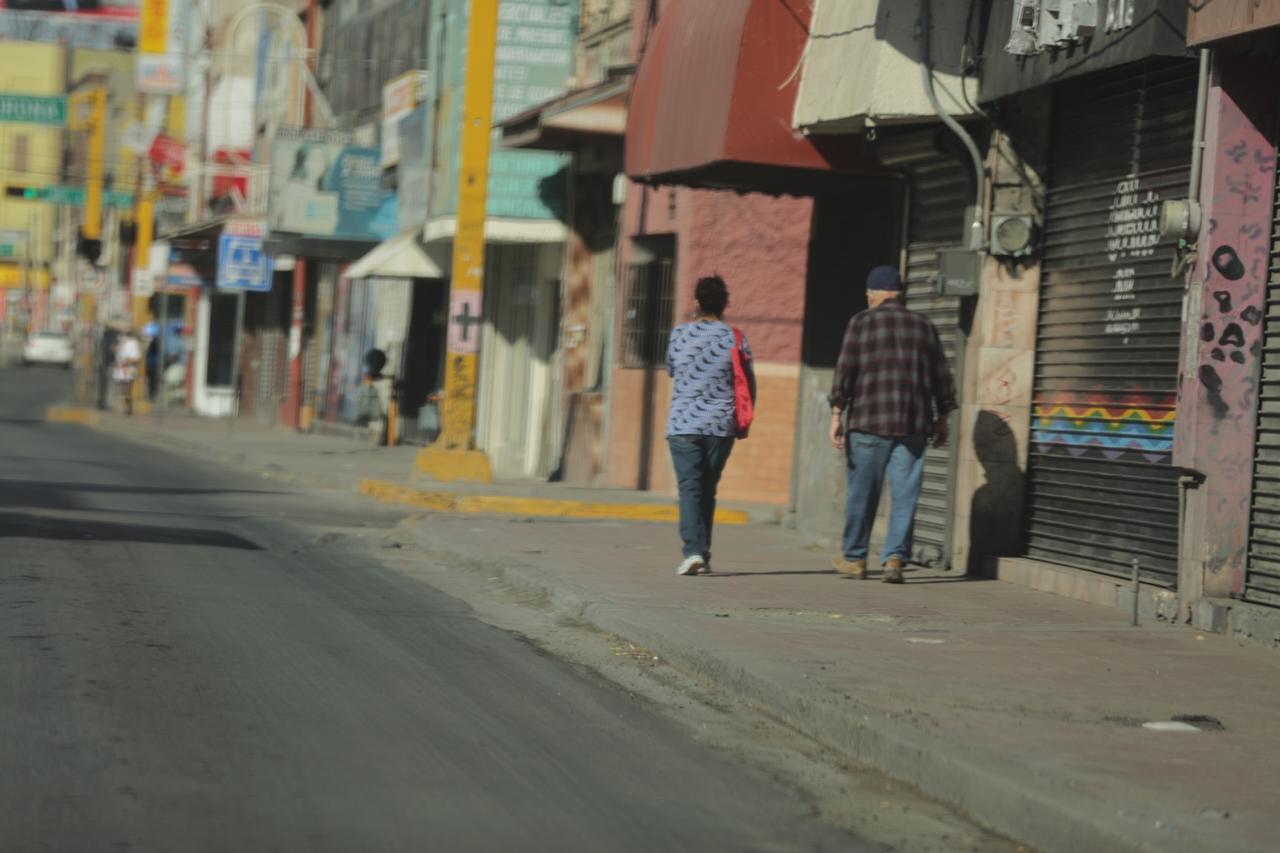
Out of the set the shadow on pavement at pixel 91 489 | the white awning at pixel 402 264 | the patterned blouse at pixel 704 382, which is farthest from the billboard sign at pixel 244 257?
the patterned blouse at pixel 704 382

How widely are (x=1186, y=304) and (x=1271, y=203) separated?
2.15ft

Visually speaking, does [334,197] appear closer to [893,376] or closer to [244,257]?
[244,257]

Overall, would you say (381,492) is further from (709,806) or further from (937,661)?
(709,806)

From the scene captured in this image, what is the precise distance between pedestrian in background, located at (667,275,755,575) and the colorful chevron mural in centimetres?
187

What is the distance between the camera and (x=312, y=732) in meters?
6.54

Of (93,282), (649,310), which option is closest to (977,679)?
(649,310)

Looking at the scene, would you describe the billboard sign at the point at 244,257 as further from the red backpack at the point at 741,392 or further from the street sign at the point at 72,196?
the street sign at the point at 72,196

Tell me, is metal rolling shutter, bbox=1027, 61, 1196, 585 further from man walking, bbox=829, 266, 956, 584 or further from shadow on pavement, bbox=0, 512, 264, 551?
shadow on pavement, bbox=0, 512, 264, 551

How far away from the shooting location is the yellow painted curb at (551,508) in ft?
59.4

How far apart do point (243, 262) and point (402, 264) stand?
4.72 metres

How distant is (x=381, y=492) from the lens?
1938 centimetres

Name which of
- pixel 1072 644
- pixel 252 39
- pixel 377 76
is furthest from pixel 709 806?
pixel 252 39

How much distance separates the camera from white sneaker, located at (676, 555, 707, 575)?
12.0 meters

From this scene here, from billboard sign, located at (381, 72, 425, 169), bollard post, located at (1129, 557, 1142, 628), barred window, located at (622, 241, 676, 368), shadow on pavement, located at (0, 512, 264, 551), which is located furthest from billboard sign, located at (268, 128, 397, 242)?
bollard post, located at (1129, 557, 1142, 628)
